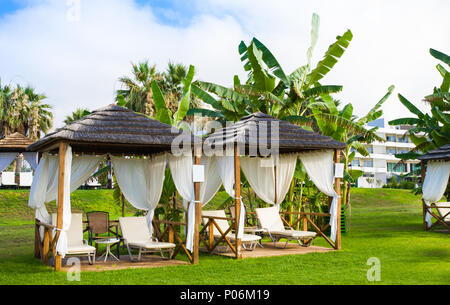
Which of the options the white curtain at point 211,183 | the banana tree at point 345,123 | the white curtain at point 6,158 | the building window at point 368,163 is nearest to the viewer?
the white curtain at point 211,183

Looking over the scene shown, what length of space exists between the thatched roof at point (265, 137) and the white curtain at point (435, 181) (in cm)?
568

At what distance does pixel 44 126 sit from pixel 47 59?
17.4 m

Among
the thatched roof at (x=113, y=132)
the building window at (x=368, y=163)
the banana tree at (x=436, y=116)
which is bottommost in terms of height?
the thatched roof at (x=113, y=132)

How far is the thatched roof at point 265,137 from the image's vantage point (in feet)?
30.3

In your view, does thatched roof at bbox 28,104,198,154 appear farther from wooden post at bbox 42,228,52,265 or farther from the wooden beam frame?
wooden post at bbox 42,228,52,265

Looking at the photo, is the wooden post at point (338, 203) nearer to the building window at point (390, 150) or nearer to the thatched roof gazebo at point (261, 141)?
the thatched roof gazebo at point (261, 141)

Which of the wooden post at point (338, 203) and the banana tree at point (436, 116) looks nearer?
the wooden post at point (338, 203)

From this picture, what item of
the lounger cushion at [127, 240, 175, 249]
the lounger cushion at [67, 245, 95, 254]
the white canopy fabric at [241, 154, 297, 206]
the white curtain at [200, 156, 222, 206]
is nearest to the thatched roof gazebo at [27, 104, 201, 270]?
the lounger cushion at [67, 245, 95, 254]

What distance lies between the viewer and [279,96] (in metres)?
13.8

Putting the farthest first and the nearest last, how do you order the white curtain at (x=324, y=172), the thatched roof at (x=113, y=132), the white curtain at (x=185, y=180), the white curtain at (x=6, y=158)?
1. the white curtain at (x=6, y=158)
2. the white curtain at (x=324, y=172)
3. the white curtain at (x=185, y=180)
4. the thatched roof at (x=113, y=132)

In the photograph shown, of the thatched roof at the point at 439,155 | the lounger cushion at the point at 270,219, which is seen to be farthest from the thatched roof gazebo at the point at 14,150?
the thatched roof at the point at 439,155

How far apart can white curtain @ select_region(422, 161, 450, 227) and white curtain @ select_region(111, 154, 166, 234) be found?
892 cm

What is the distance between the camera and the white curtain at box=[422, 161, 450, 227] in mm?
14070
